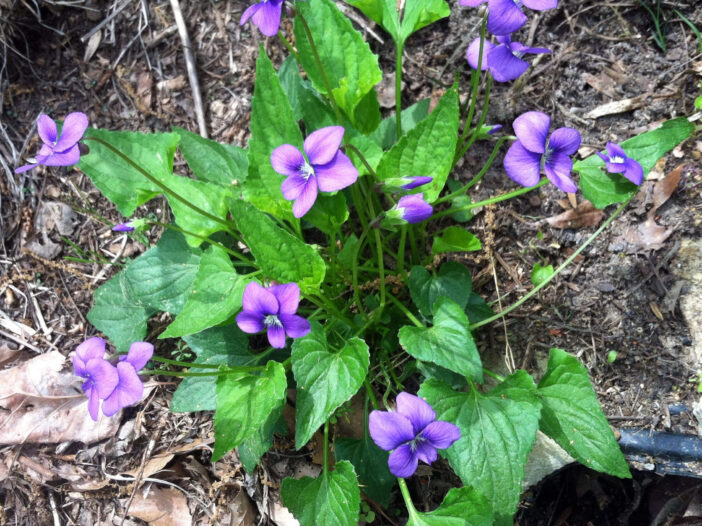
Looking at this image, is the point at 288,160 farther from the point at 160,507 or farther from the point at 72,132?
the point at 160,507

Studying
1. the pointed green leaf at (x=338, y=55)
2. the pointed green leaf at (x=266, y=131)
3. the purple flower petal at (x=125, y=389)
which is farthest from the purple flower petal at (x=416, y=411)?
the pointed green leaf at (x=338, y=55)

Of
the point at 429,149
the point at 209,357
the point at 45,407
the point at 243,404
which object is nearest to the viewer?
the point at 243,404

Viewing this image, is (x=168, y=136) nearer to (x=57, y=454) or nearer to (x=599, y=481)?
(x=57, y=454)

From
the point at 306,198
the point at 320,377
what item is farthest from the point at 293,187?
the point at 320,377

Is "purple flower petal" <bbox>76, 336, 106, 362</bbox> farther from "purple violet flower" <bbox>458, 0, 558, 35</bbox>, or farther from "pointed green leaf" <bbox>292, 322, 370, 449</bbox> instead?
"purple violet flower" <bbox>458, 0, 558, 35</bbox>

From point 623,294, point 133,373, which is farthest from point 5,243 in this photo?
point 623,294

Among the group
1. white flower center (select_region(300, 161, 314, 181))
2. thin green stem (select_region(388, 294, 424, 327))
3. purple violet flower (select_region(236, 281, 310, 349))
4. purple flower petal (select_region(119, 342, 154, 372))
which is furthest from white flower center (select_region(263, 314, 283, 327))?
thin green stem (select_region(388, 294, 424, 327))
